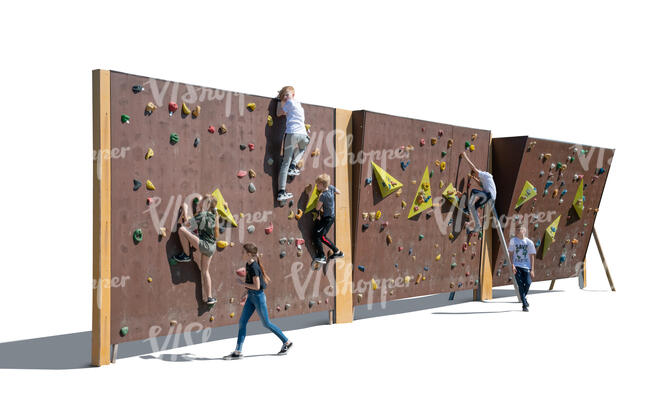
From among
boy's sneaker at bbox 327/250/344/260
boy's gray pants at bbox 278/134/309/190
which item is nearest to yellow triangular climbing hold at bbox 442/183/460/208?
boy's sneaker at bbox 327/250/344/260

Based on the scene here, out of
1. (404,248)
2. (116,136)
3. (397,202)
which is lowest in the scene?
(404,248)

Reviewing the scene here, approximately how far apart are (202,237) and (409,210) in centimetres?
386

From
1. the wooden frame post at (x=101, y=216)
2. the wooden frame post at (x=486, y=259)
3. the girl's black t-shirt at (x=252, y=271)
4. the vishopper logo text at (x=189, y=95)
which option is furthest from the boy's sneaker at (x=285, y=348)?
the wooden frame post at (x=486, y=259)

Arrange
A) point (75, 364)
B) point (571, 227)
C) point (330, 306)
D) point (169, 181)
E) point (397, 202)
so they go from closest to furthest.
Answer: point (75, 364) → point (169, 181) → point (330, 306) → point (397, 202) → point (571, 227)

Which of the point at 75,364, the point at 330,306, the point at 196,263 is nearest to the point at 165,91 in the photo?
the point at 196,263

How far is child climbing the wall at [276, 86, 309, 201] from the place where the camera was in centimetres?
880

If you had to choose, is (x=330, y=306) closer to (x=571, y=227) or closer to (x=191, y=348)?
(x=191, y=348)

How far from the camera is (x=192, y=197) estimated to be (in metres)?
8.02

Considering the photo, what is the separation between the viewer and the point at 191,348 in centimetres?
814

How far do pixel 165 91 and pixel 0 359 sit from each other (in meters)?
3.60

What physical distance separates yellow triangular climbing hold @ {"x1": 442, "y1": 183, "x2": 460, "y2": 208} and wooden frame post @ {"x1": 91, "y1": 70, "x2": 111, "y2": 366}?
5.96 meters

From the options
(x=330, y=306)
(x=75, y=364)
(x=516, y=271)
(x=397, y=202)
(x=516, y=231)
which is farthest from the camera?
(x=516, y=231)

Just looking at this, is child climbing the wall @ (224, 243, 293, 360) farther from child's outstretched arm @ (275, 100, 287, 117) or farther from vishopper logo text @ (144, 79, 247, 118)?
child's outstretched arm @ (275, 100, 287, 117)

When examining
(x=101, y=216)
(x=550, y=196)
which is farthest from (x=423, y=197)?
(x=101, y=216)
